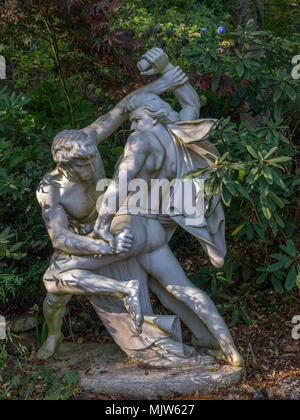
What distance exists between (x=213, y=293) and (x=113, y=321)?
37.4 inches

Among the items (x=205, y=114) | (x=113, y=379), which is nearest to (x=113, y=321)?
(x=113, y=379)

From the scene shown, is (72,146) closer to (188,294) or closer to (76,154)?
(76,154)

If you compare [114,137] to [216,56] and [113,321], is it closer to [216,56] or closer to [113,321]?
[216,56]

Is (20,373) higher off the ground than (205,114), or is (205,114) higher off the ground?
(205,114)

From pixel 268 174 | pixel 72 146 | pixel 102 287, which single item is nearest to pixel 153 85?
pixel 72 146

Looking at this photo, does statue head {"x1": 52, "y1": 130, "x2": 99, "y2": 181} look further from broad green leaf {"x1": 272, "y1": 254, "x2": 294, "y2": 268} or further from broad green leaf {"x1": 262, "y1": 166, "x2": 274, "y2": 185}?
broad green leaf {"x1": 272, "y1": 254, "x2": 294, "y2": 268}

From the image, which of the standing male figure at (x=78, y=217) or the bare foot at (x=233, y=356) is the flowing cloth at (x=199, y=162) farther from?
the bare foot at (x=233, y=356)

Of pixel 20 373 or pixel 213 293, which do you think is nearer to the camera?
pixel 20 373

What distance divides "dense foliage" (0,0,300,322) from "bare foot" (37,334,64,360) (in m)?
0.39

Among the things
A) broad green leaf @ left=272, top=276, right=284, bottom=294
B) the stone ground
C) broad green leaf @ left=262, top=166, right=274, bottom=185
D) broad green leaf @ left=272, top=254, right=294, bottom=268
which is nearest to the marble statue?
the stone ground

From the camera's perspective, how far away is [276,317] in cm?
517
